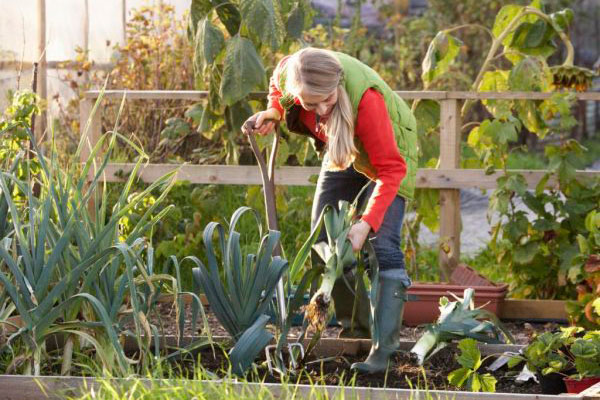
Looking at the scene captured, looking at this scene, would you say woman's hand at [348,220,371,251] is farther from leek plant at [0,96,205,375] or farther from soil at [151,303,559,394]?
leek plant at [0,96,205,375]

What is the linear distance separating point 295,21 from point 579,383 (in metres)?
2.82

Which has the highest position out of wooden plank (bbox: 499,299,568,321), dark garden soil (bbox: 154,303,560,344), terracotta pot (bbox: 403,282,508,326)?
terracotta pot (bbox: 403,282,508,326)

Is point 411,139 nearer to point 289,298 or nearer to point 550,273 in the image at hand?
point 289,298

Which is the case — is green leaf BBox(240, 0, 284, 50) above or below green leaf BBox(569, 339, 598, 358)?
above

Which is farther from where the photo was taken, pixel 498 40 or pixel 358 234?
pixel 498 40

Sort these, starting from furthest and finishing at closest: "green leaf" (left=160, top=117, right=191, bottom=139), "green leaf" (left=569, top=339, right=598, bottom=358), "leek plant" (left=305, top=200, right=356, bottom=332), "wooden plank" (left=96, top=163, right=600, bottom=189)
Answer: "green leaf" (left=160, top=117, right=191, bottom=139) < "wooden plank" (left=96, top=163, right=600, bottom=189) < "leek plant" (left=305, top=200, right=356, bottom=332) < "green leaf" (left=569, top=339, right=598, bottom=358)

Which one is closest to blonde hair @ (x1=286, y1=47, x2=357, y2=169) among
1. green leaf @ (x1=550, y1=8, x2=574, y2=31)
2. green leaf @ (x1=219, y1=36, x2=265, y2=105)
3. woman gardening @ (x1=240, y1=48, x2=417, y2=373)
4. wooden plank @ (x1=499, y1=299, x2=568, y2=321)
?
woman gardening @ (x1=240, y1=48, x2=417, y2=373)

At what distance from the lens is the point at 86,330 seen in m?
3.07

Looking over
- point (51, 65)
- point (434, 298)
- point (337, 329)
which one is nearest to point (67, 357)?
point (337, 329)

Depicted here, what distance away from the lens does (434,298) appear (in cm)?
457

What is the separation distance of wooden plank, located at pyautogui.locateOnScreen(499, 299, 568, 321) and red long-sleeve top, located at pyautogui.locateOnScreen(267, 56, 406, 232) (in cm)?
175

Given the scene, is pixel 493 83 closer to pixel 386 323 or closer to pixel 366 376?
pixel 386 323

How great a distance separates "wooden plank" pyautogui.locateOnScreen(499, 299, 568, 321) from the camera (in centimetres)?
474

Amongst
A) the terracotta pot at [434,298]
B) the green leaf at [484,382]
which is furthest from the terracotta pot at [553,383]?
the terracotta pot at [434,298]
